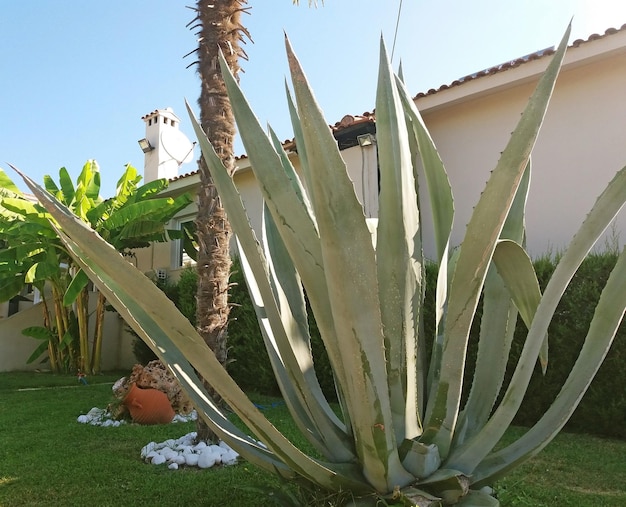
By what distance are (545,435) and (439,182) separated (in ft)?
3.49

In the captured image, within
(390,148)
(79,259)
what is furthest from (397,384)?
(79,259)

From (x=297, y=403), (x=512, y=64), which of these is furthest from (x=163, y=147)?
(x=297, y=403)

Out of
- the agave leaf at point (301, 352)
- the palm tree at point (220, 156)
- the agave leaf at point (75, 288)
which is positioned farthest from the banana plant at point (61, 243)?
the agave leaf at point (301, 352)

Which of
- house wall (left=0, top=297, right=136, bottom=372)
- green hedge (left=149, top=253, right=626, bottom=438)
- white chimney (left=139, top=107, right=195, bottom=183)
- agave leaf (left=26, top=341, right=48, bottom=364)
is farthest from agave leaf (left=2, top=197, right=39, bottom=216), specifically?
green hedge (left=149, top=253, right=626, bottom=438)

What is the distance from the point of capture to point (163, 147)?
16.5 m

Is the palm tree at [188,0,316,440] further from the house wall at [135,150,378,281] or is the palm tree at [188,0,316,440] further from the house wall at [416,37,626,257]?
the house wall at [416,37,626,257]

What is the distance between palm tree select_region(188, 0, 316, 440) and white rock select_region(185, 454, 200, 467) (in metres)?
0.71

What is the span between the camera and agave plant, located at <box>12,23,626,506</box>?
163cm

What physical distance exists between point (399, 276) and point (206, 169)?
136 inches

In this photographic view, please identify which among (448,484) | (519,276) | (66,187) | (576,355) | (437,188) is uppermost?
(66,187)

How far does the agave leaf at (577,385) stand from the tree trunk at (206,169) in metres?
3.21

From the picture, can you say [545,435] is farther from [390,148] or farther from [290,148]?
[290,148]

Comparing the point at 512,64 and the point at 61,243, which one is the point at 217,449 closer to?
the point at 512,64

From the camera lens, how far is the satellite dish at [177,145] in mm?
16609
